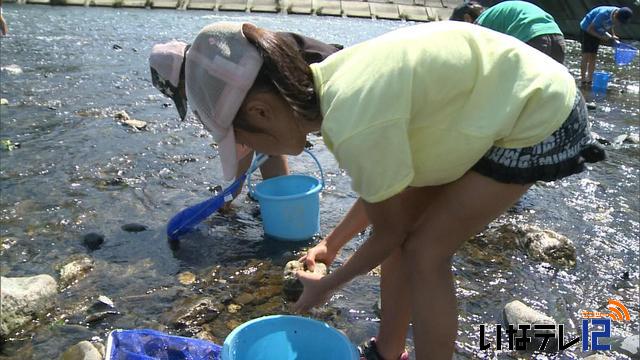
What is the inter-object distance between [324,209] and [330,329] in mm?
1863

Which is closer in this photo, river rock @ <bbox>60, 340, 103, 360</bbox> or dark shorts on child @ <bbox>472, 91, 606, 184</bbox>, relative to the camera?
dark shorts on child @ <bbox>472, 91, 606, 184</bbox>

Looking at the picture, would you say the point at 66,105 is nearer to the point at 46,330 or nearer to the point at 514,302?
the point at 46,330

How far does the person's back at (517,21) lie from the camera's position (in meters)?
4.04

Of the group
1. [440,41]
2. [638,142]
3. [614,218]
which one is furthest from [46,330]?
[638,142]

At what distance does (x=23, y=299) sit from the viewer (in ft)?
7.93

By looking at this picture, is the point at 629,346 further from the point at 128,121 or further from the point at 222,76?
the point at 128,121

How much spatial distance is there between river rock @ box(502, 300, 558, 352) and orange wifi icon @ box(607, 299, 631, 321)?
324 mm

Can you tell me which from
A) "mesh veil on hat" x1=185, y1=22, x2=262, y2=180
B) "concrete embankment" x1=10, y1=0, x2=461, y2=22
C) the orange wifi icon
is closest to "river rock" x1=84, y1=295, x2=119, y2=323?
"mesh veil on hat" x1=185, y1=22, x2=262, y2=180

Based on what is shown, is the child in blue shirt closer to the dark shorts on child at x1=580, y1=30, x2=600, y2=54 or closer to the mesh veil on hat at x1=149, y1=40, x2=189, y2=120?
the dark shorts on child at x1=580, y1=30, x2=600, y2=54

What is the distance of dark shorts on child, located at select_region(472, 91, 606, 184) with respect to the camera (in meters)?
1.66

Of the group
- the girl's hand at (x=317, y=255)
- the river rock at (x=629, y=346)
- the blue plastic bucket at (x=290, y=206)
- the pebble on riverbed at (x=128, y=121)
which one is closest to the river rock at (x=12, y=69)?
the pebble on riverbed at (x=128, y=121)

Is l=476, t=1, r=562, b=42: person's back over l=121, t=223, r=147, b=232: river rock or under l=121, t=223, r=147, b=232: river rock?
over

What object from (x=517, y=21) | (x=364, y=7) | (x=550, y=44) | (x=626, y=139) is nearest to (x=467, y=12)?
(x=517, y=21)

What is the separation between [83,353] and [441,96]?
4.87 ft
